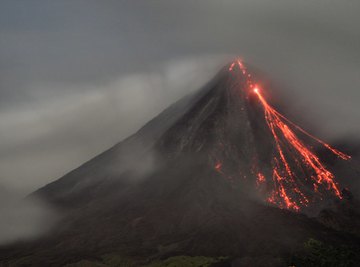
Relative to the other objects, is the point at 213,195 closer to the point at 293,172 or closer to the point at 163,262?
the point at 293,172

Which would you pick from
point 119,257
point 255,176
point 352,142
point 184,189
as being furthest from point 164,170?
point 352,142

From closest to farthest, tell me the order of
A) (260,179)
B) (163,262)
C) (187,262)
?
(187,262) → (163,262) → (260,179)

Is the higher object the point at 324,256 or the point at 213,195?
the point at 213,195

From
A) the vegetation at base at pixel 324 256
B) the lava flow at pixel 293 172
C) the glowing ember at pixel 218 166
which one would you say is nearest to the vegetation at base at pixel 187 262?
the vegetation at base at pixel 324 256

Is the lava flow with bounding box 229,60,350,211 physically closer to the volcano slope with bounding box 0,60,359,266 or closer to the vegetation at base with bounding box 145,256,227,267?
the volcano slope with bounding box 0,60,359,266

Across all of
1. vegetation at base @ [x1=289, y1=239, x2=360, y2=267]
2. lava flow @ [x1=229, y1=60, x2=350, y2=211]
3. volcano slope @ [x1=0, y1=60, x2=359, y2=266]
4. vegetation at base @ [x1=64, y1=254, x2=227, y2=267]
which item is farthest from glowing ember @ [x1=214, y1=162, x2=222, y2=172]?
vegetation at base @ [x1=64, y1=254, x2=227, y2=267]

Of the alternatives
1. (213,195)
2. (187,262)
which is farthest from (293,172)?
(187,262)

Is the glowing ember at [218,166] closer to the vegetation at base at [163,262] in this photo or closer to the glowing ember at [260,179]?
the glowing ember at [260,179]

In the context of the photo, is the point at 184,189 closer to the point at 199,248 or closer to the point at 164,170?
the point at 164,170
